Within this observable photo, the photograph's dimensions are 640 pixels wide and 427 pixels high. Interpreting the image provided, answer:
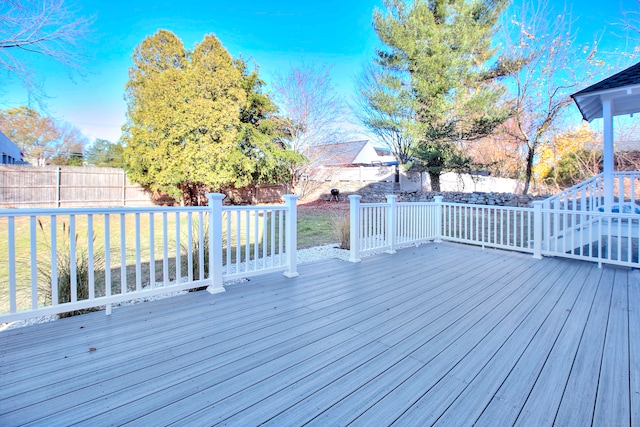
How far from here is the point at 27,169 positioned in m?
10.3

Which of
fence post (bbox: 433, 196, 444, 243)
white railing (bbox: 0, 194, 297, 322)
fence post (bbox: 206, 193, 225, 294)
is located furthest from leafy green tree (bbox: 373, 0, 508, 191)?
fence post (bbox: 206, 193, 225, 294)

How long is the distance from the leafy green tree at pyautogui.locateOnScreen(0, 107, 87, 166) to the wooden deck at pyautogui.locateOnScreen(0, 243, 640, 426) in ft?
68.7

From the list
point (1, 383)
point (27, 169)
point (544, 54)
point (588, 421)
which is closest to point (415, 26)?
point (544, 54)

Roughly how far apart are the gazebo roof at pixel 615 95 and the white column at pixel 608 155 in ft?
0.60

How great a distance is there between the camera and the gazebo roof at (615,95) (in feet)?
13.6

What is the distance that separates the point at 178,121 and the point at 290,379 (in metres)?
11.5

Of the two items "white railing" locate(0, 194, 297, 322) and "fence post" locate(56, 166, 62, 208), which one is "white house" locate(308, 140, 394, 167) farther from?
"white railing" locate(0, 194, 297, 322)

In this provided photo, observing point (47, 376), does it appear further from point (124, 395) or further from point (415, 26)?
point (415, 26)

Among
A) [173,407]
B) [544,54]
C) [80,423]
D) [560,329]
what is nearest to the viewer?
[80,423]

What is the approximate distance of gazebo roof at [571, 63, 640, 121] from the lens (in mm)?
4156

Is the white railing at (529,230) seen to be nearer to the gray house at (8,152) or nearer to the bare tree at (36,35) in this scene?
the bare tree at (36,35)

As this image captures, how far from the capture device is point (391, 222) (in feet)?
16.1

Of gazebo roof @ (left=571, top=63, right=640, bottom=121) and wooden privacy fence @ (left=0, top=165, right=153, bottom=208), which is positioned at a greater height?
gazebo roof @ (left=571, top=63, right=640, bottom=121)

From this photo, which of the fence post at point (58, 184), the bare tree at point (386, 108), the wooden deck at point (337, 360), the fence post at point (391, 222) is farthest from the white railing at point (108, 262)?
the bare tree at point (386, 108)
